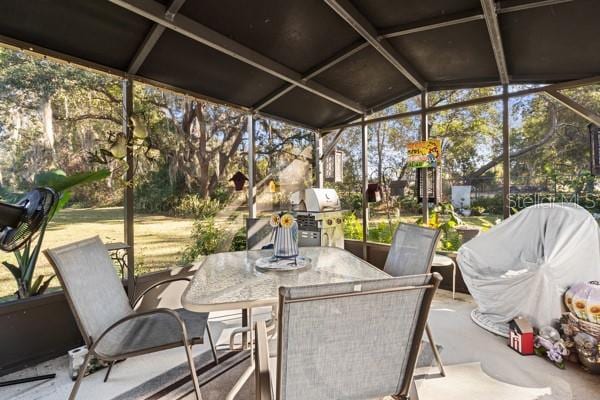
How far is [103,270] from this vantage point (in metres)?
2.01

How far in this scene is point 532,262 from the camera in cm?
279

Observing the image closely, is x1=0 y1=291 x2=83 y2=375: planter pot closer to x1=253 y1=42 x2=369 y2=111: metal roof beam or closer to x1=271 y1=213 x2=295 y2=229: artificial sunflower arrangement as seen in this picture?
x1=271 y1=213 x2=295 y2=229: artificial sunflower arrangement

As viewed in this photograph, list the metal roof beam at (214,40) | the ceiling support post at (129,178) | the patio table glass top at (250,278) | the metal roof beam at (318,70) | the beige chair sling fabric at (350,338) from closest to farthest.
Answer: the beige chair sling fabric at (350,338) < the patio table glass top at (250,278) < the metal roof beam at (214,40) < the ceiling support post at (129,178) < the metal roof beam at (318,70)

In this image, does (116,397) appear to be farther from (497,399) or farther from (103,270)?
(497,399)

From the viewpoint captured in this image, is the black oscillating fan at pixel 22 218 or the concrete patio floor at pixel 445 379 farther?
the concrete patio floor at pixel 445 379

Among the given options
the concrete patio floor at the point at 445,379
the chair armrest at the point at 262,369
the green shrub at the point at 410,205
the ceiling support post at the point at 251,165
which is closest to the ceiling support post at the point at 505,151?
the green shrub at the point at 410,205

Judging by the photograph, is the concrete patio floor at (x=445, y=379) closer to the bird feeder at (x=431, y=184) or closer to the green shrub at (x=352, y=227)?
the bird feeder at (x=431, y=184)

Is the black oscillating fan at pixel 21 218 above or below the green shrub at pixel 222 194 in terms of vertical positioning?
below

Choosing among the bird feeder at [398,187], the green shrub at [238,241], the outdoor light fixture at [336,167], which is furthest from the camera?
the outdoor light fixture at [336,167]

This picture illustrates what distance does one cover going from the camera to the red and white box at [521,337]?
2.43 meters

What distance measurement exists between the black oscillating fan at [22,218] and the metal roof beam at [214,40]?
1273mm

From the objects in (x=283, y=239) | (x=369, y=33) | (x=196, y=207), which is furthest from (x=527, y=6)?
(x=196, y=207)

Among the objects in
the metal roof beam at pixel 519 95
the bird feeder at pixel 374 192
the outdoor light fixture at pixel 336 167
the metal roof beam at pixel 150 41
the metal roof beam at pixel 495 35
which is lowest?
the bird feeder at pixel 374 192

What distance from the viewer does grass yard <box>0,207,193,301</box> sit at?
2582mm
